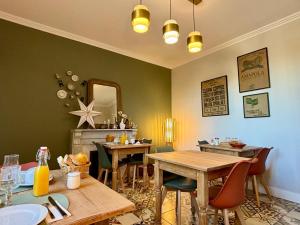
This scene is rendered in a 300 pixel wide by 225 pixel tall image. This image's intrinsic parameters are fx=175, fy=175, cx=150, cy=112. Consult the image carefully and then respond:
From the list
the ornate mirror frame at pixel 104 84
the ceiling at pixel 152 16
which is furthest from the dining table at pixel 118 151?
the ceiling at pixel 152 16

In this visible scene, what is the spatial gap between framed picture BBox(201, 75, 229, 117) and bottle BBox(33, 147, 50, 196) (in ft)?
11.5

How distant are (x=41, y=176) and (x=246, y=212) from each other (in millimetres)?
2513

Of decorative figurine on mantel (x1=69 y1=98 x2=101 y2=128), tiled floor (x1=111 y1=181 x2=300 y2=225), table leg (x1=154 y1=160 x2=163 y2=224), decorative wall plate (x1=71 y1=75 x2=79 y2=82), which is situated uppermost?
decorative wall plate (x1=71 y1=75 x2=79 y2=82)

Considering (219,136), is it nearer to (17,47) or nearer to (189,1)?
(189,1)

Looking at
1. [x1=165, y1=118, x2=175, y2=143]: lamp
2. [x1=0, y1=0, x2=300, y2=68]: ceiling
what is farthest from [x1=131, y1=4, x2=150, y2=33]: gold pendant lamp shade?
[x1=165, y1=118, x2=175, y2=143]: lamp

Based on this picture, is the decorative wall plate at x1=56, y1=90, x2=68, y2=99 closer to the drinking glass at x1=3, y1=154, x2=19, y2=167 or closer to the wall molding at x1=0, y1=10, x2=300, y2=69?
the wall molding at x1=0, y1=10, x2=300, y2=69

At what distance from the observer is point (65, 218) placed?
0.74 m

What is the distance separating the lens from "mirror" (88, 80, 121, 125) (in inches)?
146

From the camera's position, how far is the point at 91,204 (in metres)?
0.86

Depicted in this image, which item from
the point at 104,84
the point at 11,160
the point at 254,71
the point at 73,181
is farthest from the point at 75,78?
the point at 254,71

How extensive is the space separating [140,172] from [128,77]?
2.28 m

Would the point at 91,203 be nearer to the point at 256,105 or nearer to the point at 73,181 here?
the point at 73,181

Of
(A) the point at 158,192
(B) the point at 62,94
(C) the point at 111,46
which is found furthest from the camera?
(C) the point at 111,46

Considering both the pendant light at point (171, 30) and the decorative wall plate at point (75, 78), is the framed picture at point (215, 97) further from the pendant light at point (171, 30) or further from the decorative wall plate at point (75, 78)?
the decorative wall plate at point (75, 78)
